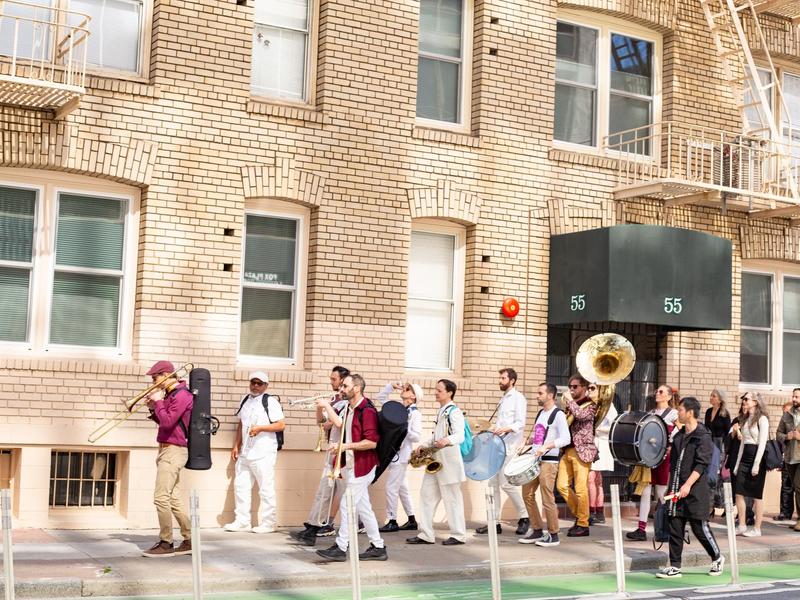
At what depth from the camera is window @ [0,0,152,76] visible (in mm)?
13867

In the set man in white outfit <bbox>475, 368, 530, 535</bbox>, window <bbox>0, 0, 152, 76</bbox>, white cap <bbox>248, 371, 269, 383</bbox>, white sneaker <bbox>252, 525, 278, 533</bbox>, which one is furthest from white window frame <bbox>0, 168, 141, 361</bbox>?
man in white outfit <bbox>475, 368, 530, 535</bbox>

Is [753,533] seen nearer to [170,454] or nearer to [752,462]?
[752,462]

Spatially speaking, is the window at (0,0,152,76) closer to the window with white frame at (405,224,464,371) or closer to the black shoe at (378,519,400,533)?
the window with white frame at (405,224,464,371)

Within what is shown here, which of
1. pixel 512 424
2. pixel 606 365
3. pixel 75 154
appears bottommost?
pixel 512 424

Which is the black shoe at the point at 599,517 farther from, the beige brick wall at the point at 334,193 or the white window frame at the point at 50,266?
the white window frame at the point at 50,266

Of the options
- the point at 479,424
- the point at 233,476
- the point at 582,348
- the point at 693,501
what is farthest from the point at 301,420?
the point at 693,501

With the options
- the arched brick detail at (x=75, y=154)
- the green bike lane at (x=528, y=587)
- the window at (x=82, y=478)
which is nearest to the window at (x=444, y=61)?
the arched brick detail at (x=75, y=154)

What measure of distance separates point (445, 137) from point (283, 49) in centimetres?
250

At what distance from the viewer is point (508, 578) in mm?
12102

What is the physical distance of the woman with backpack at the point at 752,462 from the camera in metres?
15.5

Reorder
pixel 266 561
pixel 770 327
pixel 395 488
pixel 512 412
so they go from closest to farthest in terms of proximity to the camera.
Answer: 1. pixel 266 561
2. pixel 512 412
3. pixel 395 488
4. pixel 770 327

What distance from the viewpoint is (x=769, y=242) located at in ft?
62.2

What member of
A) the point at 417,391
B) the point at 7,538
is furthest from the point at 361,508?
the point at 7,538

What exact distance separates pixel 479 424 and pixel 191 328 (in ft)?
12.6
